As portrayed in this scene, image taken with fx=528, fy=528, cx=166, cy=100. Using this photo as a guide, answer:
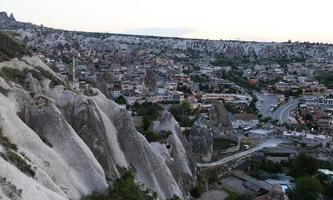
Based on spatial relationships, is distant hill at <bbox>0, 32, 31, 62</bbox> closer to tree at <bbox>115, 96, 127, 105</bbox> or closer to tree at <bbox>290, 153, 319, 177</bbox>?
tree at <bbox>290, 153, 319, 177</bbox>

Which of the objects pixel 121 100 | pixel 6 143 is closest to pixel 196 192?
pixel 6 143

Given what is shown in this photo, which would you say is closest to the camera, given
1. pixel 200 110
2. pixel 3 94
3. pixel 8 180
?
pixel 8 180

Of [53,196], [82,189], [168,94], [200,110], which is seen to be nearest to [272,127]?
[200,110]

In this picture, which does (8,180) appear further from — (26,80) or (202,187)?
(202,187)

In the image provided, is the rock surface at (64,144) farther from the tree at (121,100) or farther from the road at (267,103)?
the road at (267,103)

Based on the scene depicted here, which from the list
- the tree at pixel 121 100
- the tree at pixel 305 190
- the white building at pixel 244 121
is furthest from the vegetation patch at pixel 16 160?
the tree at pixel 121 100
